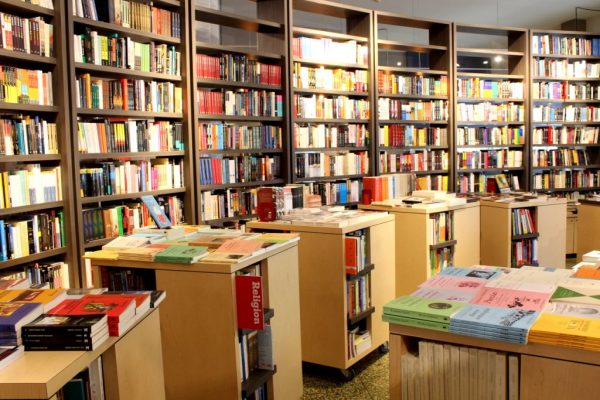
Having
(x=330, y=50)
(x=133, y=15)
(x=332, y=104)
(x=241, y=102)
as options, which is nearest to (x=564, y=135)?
(x=332, y=104)

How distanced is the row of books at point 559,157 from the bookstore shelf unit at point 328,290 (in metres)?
5.22

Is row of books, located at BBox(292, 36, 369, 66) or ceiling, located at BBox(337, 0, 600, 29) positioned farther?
ceiling, located at BBox(337, 0, 600, 29)

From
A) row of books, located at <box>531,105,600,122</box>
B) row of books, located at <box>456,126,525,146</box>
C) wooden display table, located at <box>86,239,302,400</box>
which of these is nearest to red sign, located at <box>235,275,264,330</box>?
wooden display table, located at <box>86,239,302,400</box>

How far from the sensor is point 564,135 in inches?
322

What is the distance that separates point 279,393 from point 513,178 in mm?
6179

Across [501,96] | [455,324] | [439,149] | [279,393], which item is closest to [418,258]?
[279,393]

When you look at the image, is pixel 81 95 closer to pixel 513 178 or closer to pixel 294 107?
pixel 294 107

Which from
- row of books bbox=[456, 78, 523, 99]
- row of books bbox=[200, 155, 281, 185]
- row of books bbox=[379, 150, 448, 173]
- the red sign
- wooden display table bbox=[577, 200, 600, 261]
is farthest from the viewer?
row of books bbox=[456, 78, 523, 99]

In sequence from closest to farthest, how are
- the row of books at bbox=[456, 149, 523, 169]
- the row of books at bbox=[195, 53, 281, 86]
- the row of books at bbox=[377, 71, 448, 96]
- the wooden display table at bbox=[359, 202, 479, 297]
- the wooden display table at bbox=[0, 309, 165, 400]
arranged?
the wooden display table at bbox=[0, 309, 165, 400]
the wooden display table at bbox=[359, 202, 479, 297]
the row of books at bbox=[195, 53, 281, 86]
the row of books at bbox=[377, 71, 448, 96]
the row of books at bbox=[456, 149, 523, 169]

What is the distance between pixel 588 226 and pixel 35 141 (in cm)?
530

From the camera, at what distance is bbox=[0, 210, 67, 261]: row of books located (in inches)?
138

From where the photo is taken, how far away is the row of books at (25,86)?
138 inches

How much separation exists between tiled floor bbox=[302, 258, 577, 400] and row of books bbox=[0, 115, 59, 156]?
2.30 meters

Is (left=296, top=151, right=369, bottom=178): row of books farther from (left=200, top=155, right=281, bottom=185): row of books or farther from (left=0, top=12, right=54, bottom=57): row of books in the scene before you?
(left=0, top=12, right=54, bottom=57): row of books
